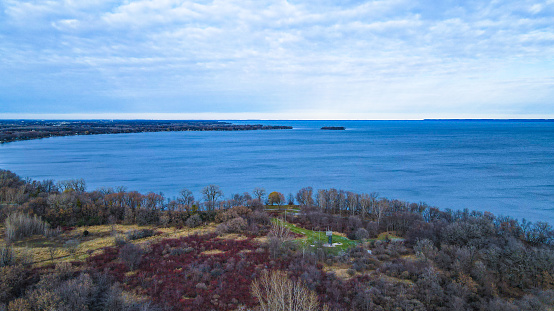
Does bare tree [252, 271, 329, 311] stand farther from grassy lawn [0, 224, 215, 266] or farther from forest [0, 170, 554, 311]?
grassy lawn [0, 224, 215, 266]

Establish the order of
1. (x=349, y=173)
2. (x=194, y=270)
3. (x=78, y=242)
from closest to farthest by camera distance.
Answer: (x=194, y=270) < (x=78, y=242) < (x=349, y=173)

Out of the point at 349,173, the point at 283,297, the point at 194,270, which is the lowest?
the point at 349,173

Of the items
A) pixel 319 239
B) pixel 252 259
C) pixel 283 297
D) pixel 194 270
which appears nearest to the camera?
pixel 283 297

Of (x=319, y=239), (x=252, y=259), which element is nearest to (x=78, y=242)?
(x=252, y=259)

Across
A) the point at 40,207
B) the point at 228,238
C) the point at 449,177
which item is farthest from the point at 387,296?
the point at 449,177

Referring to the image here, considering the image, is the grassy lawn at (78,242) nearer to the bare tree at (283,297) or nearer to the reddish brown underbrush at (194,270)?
the reddish brown underbrush at (194,270)

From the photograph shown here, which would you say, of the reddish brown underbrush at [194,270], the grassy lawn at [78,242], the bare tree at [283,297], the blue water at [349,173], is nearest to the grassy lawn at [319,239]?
the reddish brown underbrush at [194,270]

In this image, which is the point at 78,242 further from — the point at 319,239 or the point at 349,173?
the point at 349,173

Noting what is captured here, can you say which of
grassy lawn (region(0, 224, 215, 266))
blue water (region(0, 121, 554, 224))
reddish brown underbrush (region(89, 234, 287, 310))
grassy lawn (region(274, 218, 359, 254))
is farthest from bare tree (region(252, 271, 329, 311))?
blue water (region(0, 121, 554, 224))
